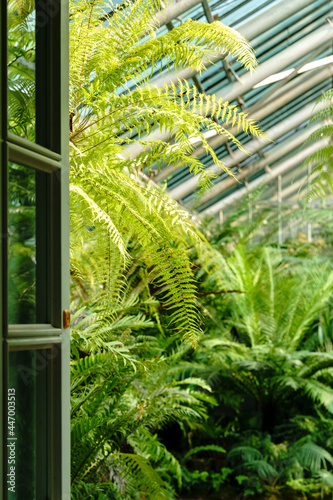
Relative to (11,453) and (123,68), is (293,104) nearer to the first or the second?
(123,68)

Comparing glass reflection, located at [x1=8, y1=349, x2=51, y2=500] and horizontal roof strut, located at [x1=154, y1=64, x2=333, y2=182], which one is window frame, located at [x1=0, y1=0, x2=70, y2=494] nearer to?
glass reflection, located at [x1=8, y1=349, x2=51, y2=500]

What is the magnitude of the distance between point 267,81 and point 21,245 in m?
5.81

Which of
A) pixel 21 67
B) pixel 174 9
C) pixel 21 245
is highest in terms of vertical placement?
pixel 174 9

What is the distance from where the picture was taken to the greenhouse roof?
509 cm

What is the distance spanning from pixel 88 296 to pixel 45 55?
7.12ft

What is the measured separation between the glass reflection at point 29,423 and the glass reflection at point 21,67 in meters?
0.40

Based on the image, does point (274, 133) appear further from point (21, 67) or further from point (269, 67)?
point (21, 67)

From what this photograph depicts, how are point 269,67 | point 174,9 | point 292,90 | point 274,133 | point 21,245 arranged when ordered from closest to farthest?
1. point 21,245
2. point 174,9
3. point 269,67
4. point 292,90
5. point 274,133

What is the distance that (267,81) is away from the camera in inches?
251

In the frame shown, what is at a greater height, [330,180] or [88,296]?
[330,180]

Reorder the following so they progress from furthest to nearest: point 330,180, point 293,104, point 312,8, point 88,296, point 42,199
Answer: point 293,104 < point 312,8 < point 88,296 < point 330,180 < point 42,199

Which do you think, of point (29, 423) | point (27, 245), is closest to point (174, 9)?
point (27, 245)

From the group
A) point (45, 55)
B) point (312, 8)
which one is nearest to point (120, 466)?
point (45, 55)

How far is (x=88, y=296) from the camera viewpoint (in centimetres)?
322
